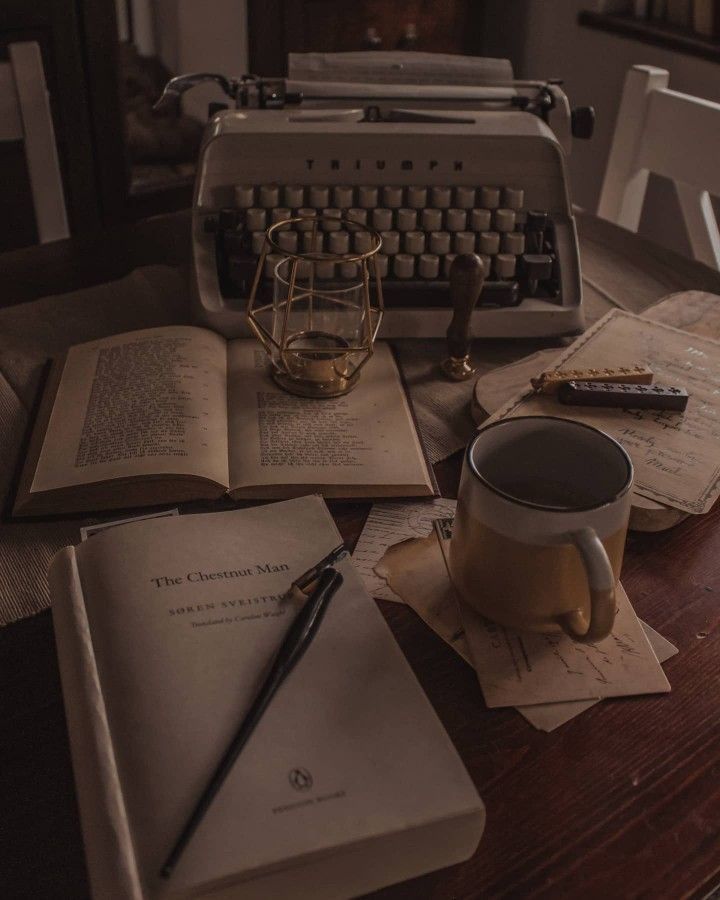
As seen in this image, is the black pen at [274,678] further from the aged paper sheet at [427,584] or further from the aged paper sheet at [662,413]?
the aged paper sheet at [662,413]

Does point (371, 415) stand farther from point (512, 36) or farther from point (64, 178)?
point (512, 36)

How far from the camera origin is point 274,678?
0.55 m

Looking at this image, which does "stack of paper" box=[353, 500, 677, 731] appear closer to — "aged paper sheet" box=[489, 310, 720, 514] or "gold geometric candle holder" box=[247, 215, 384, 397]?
"aged paper sheet" box=[489, 310, 720, 514]

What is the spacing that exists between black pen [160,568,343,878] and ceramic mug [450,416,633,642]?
103mm

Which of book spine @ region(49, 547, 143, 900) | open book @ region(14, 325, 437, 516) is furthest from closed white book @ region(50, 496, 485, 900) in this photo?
open book @ region(14, 325, 437, 516)

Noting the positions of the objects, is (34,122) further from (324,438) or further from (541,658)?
(541,658)

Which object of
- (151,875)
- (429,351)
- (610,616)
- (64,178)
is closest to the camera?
(151,875)

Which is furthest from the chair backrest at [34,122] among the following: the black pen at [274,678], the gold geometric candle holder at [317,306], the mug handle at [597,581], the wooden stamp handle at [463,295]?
the mug handle at [597,581]

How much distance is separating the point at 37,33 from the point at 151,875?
Answer: 1781 millimetres

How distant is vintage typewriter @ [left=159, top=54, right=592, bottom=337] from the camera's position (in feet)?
3.44

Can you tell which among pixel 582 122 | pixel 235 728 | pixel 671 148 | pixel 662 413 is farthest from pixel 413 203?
pixel 235 728

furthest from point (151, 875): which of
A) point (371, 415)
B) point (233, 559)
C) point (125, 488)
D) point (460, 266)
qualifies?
point (460, 266)

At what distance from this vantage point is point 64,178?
1.96 metres

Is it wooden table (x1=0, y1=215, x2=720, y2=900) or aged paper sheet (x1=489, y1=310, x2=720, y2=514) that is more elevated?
aged paper sheet (x1=489, y1=310, x2=720, y2=514)
